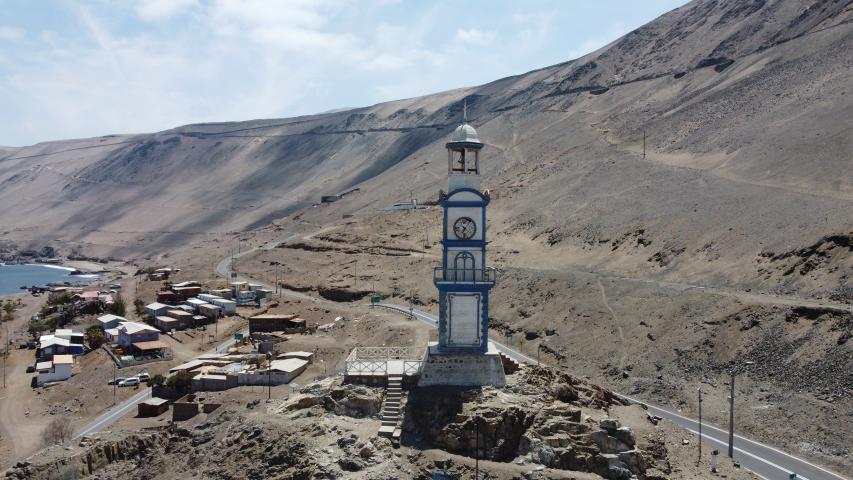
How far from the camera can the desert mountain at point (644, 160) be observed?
186 ft

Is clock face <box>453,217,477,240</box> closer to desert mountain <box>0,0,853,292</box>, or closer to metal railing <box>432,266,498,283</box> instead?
metal railing <box>432,266,498,283</box>

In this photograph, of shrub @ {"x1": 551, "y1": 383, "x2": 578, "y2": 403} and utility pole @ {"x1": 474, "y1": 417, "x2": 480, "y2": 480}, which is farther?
shrub @ {"x1": 551, "y1": 383, "x2": 578, "y2": 403}

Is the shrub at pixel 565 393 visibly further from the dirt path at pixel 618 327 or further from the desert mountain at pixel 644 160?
the desert mountain at pixel 644 160

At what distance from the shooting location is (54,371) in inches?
2020

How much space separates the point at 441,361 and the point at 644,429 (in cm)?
875

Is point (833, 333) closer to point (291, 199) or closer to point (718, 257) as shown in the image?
point (718, 257)

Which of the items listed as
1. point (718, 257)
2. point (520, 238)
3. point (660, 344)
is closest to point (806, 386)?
point (660, 344)

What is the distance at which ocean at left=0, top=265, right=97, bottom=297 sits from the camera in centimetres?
11581

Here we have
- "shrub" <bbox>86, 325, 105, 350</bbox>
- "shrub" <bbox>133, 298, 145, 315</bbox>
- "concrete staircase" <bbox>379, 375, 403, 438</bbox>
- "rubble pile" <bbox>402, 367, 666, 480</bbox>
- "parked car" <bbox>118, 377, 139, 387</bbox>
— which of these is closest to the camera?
"rubble pile" <bbox>402, 367, 666, 480</bbox>

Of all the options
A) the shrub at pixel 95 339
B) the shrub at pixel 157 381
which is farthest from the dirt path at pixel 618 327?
the shrub at pixel 95 339

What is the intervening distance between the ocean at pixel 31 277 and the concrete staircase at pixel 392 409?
328 feet

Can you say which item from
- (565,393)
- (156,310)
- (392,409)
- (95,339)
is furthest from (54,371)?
(565,393)

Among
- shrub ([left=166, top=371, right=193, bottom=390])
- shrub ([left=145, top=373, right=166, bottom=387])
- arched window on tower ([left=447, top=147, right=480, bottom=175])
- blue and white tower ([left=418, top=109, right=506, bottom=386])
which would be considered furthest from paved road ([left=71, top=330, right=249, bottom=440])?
arched window on tower ([left=447, top=147, right=480, bottom=175])

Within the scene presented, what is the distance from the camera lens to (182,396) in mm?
40188
